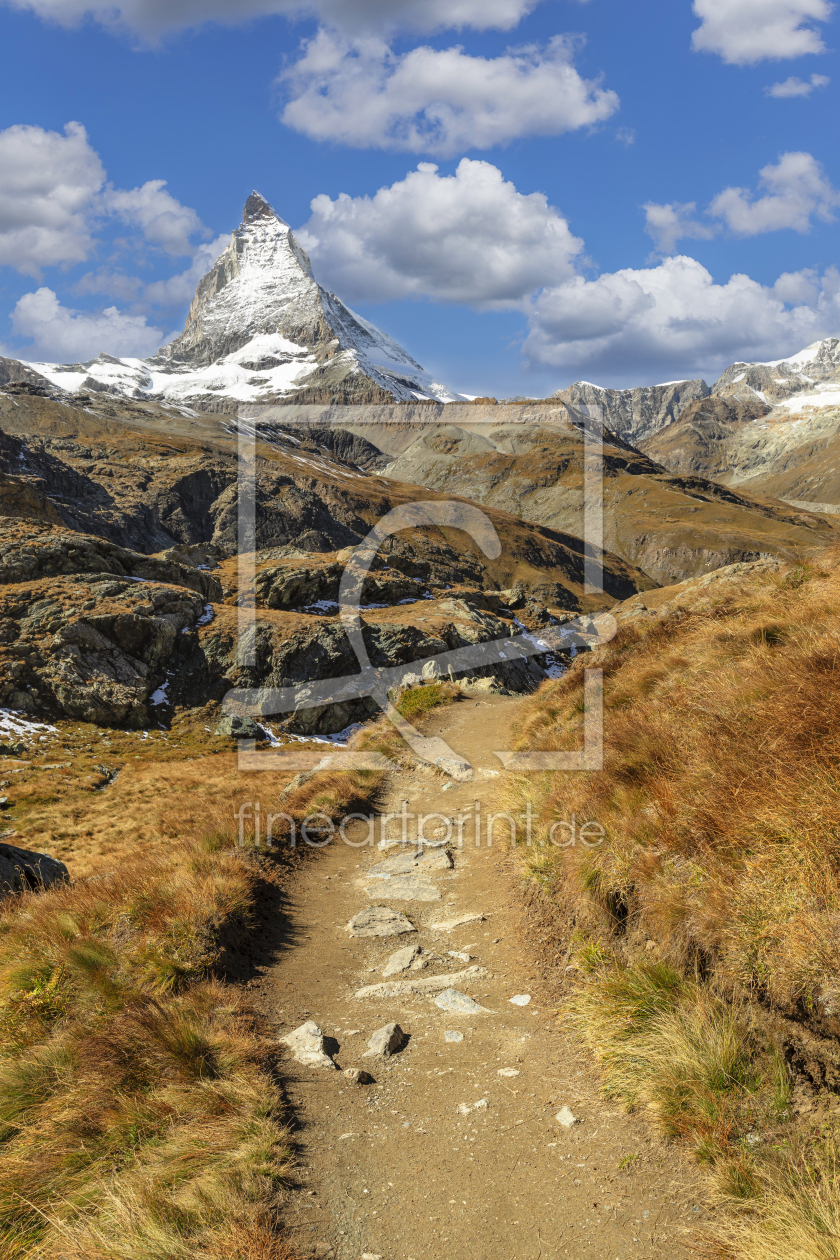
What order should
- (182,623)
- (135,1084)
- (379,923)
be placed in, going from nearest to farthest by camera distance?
(135,1084) → (379,923) → (182,623)

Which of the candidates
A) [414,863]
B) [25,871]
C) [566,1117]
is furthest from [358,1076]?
[25,871]

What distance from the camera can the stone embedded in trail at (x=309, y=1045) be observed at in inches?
216

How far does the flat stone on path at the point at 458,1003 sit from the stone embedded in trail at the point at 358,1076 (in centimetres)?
123

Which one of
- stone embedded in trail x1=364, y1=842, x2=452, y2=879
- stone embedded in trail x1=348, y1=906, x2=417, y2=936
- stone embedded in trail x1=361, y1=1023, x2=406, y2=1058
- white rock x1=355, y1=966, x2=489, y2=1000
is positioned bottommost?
stone embedded in trail x1=364, y1=842, x2=452, y2=879

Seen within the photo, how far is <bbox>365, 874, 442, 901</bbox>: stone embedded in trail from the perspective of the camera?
9.68 meters

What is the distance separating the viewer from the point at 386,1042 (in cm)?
571

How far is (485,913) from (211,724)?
33507 millimetres

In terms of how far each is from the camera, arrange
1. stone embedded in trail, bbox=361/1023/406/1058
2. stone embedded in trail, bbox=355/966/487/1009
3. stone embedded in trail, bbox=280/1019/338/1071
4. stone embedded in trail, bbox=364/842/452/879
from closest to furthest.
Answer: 1. stone embedded in trail, bbox=280/1019/338/1071
2. stone embedded in trail, bbox=361/1023/406/1058
3. stone embedded in trail, bbox=355/966/487/1009
4. stone embedded in trail, bbox=364/842/452/879

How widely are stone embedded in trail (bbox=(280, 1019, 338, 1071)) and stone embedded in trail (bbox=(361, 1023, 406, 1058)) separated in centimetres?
37

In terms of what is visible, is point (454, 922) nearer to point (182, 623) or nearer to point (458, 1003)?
point (458, 1003)

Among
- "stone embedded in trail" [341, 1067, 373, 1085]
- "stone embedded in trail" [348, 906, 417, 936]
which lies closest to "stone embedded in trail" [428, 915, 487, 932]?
"stone embedded in trail" [348, 906, 417, 936]

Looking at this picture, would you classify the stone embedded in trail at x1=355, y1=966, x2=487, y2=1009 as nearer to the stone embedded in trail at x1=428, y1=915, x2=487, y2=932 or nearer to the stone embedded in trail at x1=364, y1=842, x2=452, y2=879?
the stone embedded in trail at x1=428, y1=915, x2=487, y2=932

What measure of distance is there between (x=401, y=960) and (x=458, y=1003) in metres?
1.30

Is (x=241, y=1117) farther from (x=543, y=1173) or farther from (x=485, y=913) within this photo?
(x=485, y=913)
